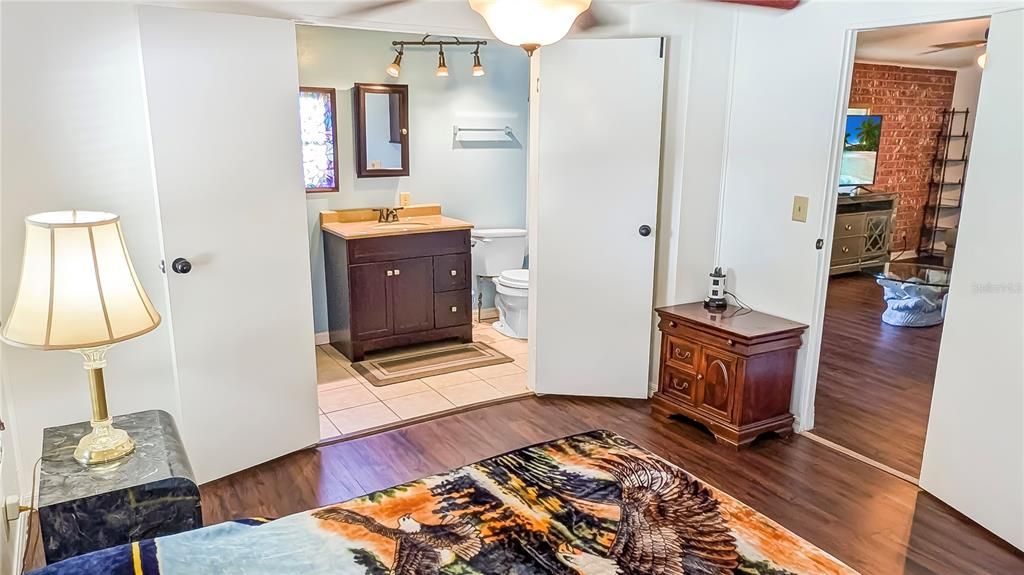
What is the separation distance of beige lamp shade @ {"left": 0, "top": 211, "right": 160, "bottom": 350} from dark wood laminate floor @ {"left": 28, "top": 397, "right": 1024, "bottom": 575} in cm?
110

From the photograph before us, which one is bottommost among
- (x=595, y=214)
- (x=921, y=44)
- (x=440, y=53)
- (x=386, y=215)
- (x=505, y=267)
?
(x=505, y=267)

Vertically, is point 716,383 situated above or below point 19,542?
above

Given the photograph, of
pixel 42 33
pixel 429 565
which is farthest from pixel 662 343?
pixel 42 33

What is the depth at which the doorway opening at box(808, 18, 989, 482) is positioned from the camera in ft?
11.6

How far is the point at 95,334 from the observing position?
5.71ft

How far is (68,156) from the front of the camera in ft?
7.97

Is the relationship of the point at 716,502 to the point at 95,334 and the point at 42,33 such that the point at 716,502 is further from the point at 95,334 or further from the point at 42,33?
the point at 42,33

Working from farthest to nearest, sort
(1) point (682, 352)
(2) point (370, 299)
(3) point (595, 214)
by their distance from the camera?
(2) point (370, 299) < (3) point (595, 214) < (1) point (682, 352)

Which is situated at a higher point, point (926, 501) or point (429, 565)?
point (429, 565)

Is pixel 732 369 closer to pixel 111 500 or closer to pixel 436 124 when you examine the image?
pixel 111 500

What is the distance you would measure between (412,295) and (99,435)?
8.52 feet

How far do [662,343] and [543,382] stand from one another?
0.70 m

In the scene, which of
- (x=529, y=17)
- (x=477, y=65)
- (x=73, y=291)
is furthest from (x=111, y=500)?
(x=477, y=65)

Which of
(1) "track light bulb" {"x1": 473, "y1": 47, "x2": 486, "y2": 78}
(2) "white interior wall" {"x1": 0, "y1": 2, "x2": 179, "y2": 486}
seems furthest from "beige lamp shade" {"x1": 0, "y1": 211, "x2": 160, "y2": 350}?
(1) "track light bulb" {"x1": 473, "y1": 47, "x2": 486, "y2": 78}
